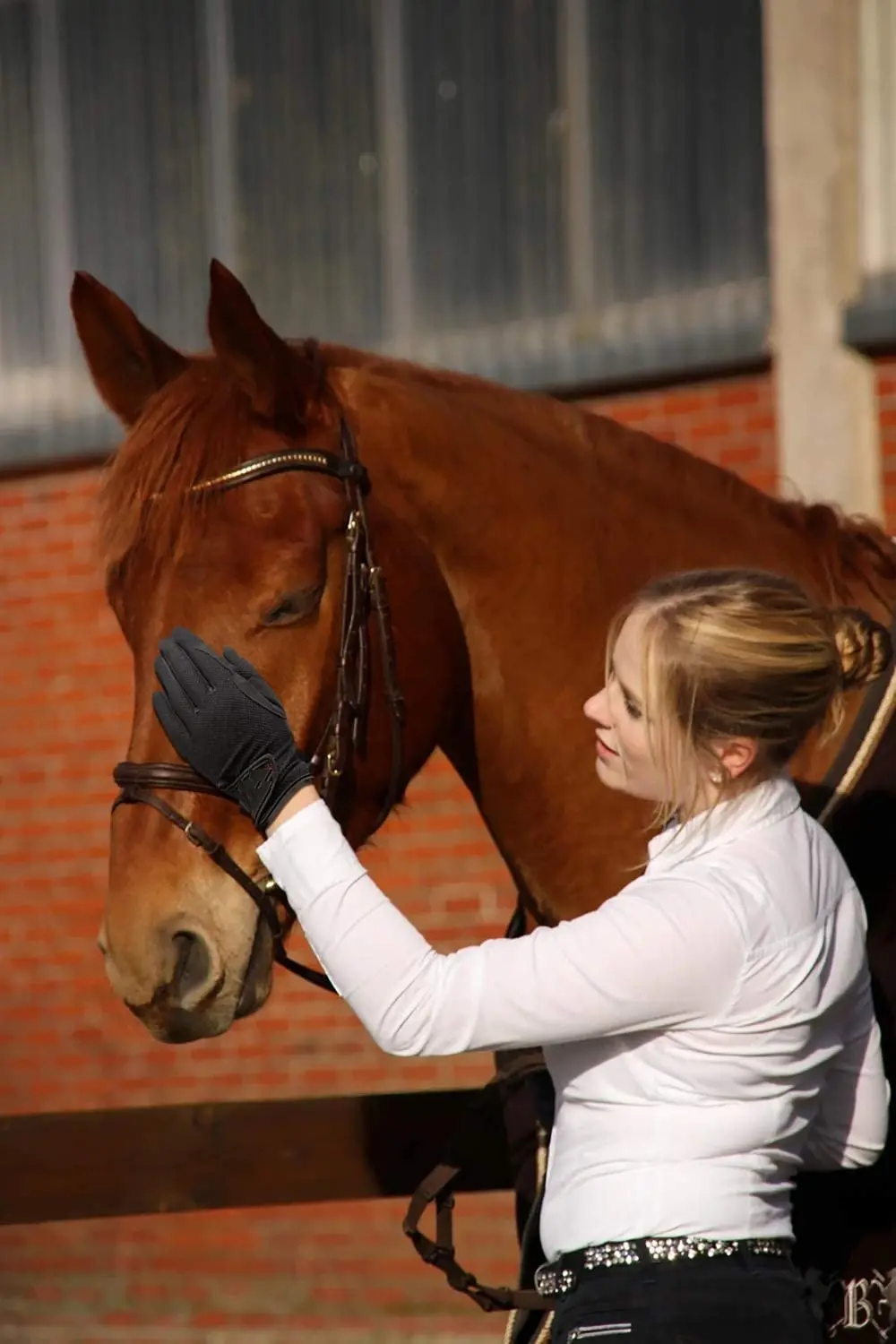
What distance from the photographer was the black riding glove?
2.04 meters

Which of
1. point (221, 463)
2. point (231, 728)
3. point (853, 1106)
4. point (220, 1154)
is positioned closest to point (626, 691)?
point (231, 728)

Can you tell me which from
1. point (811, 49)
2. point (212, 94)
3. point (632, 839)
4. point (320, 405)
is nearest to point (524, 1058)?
point (632, 839)

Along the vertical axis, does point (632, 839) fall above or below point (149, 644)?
below

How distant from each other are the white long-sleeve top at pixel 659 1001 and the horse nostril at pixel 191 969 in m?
0.45

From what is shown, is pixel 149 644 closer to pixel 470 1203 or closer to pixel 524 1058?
pixel 524 1058

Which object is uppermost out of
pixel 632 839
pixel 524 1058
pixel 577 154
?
pixel 577 154

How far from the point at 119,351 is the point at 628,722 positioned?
3.91 ft

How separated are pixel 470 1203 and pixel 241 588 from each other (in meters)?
4.03

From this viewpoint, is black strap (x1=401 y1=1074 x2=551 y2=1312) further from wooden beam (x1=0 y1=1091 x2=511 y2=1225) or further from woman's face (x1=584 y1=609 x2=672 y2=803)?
woman's face (x1=584 y1=609 x2=672 y2=803)

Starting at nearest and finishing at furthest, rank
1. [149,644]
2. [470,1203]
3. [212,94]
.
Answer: [149,644] < [470,1203] < [212,94]

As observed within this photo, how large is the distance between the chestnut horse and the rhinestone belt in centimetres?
67

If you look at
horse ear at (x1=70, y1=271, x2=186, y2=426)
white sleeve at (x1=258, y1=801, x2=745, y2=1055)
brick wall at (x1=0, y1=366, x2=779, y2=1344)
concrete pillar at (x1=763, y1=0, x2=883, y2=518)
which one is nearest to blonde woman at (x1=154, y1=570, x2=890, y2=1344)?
white sleeve at (x1=258, y1=801, x2=745, y2=1055)

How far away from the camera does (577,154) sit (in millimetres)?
6219

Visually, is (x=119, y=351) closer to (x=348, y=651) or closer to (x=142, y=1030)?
(x=348, y=651)
